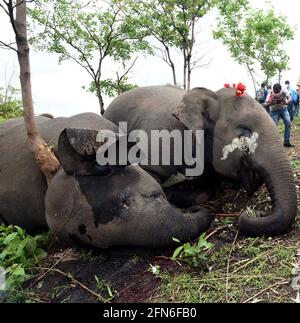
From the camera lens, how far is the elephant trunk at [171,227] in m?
3.70

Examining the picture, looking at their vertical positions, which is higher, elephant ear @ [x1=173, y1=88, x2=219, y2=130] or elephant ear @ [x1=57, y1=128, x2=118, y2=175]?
elephant ear @ [x1=173, y1=88, x2=219, y2=130]

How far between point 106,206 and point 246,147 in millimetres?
1639

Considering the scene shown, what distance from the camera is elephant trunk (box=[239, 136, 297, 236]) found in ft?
12.1

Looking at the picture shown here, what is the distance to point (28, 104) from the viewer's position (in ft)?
14.3

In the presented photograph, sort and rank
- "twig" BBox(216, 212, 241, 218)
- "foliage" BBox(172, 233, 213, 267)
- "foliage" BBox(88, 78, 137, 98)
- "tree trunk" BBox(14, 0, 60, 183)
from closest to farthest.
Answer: "foliage" BBox(172, 233, 213, 267) → "tree trunk" BBox(14, 0, 60, 183) → "twig" BBox(216, 212, 241, 218) → "foliage" BBox(88, 78, 137, 98)

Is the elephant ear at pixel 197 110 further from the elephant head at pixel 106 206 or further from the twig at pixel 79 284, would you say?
the twig at pixel 79 284

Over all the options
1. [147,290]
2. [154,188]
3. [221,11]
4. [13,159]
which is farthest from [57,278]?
[221,11]

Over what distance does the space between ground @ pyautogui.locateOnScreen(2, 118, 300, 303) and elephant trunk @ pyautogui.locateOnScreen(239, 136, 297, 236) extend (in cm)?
9

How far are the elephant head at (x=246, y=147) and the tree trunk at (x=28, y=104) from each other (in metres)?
1.49

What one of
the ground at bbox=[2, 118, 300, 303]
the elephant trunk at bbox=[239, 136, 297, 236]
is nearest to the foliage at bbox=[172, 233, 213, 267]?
the ground at bbox=[2, 118, 300, 303]

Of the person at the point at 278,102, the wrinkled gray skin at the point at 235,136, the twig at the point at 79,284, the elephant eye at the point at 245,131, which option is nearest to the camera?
the twig at the point at 79,284

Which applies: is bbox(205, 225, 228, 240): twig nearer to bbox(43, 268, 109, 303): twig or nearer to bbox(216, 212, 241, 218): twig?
bbox(216, 212, 241, 218): twig

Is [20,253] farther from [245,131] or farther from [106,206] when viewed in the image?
[245,131]

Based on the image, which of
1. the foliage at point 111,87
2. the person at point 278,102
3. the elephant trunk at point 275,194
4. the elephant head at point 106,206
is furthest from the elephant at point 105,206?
the foliage at point 111,87
